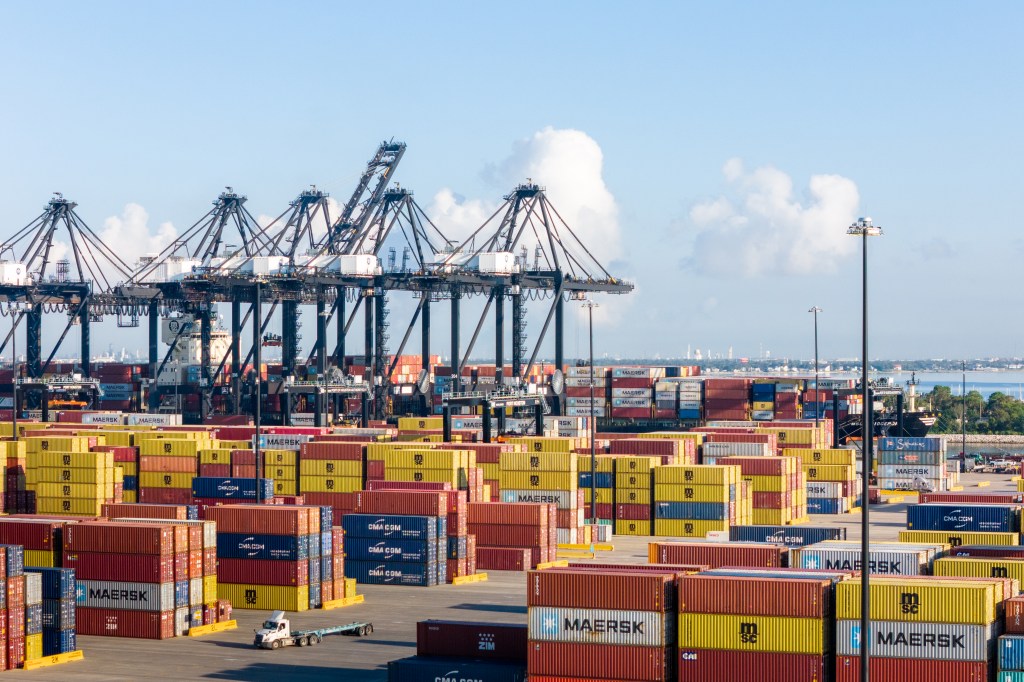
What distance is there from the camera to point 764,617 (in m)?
32.7

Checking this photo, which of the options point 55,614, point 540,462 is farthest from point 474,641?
point 540,462

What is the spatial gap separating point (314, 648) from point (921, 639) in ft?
59.7

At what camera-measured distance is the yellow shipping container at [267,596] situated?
Answer: 49.7 meters

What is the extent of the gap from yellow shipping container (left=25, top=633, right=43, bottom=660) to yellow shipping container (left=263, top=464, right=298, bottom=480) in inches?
1216

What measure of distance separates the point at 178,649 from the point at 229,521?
7.33m

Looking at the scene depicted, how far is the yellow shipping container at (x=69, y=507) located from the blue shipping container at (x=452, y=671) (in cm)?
3682

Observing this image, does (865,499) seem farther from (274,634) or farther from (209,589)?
(209,589)

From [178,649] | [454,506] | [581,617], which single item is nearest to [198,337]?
[454,506]

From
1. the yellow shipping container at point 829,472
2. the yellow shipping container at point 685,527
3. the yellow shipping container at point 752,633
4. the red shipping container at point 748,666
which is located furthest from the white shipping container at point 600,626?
the yellow shipping container at point 829,472

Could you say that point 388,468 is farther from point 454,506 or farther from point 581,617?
point 581,617

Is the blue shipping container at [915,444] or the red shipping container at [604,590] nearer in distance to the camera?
the red shipping container at [604,590]

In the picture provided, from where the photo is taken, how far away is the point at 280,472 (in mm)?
72250

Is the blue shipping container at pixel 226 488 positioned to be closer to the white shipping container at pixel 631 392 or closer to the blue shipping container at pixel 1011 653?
the blue shipping container at pixel 1011 653

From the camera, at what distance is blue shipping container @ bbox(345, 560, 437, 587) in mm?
55688
